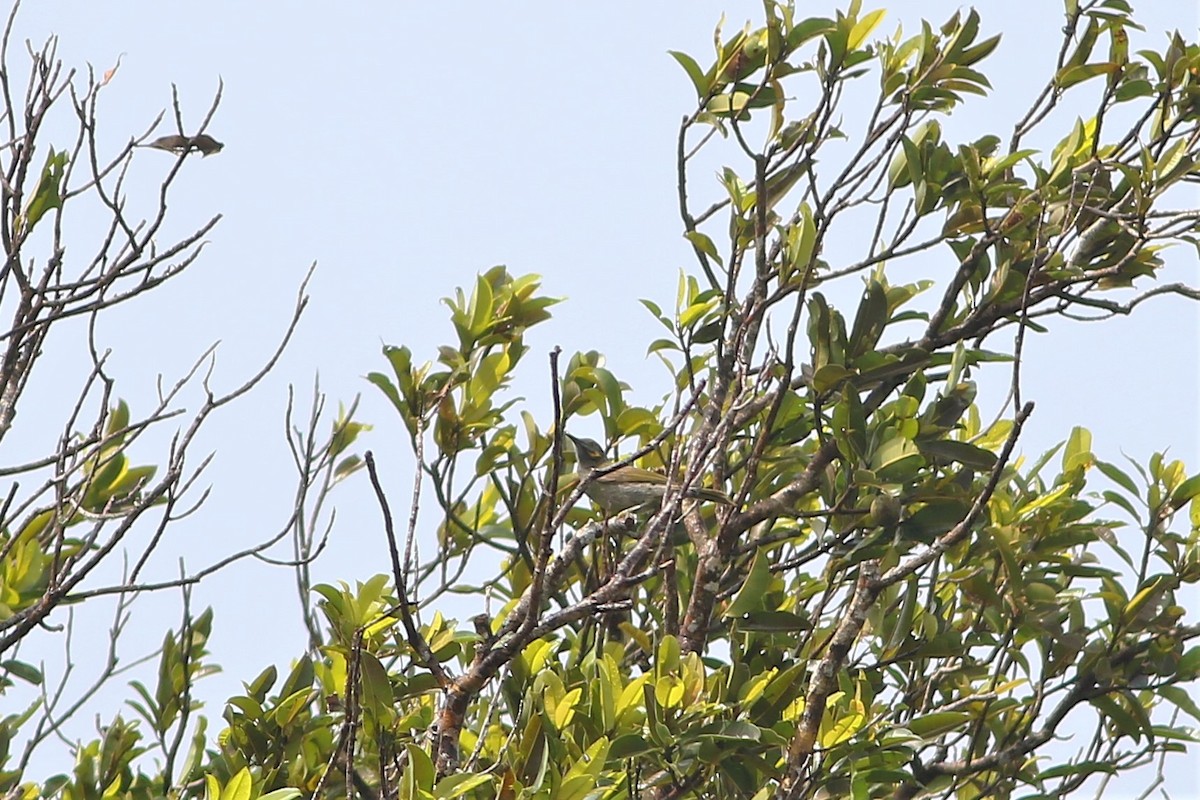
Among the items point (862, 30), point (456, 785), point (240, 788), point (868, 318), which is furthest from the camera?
point (862, 30)

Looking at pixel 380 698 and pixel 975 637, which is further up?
pixel 975 637

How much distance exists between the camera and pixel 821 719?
3072mm

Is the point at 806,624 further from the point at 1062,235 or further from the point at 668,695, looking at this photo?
the point at 1062,235

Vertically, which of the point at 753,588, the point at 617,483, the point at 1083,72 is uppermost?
the point at 1083,72

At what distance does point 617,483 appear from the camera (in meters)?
4.17

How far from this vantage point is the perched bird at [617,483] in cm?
402

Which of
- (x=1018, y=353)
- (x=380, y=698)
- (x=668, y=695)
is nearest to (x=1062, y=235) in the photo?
(x=1018, y=353)

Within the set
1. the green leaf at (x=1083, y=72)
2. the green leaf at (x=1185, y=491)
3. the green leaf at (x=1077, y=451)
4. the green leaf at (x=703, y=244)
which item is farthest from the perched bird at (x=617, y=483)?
the green leaf at (x=1083, y=72)

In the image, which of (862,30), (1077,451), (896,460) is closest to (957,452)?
(896,460)

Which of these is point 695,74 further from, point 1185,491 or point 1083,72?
point 1185,491

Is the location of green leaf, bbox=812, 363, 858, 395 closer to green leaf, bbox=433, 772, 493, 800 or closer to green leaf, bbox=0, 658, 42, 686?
green leaf, bbox=433, 772, 493, 800

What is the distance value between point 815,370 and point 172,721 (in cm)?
204

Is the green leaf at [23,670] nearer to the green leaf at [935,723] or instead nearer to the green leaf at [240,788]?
the green leaf at [240,788]

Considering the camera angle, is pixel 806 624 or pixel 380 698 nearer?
pixel 380 698
